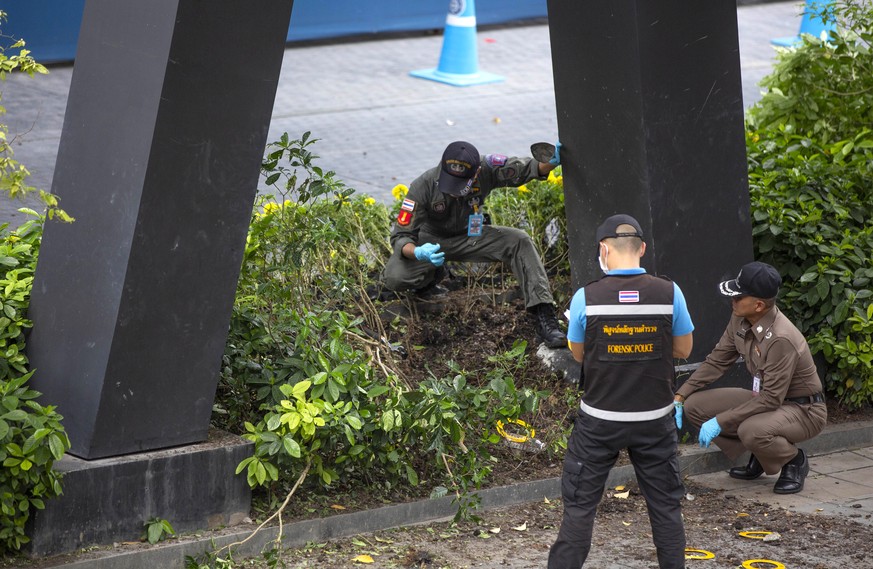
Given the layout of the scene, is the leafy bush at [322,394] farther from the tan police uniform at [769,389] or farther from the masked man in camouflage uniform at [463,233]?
the tan police uniform at [769,389]

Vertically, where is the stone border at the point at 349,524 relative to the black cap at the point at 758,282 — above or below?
below

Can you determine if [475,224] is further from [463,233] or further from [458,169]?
[458,169]

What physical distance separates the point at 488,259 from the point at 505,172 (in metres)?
0.58

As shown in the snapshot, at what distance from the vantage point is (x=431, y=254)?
23.1ft

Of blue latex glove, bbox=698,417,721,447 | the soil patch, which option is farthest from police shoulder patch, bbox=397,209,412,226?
blue latex glove, bbox=698,417,721,447

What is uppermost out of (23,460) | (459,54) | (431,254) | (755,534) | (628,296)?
(459,54)

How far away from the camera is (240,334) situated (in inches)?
225

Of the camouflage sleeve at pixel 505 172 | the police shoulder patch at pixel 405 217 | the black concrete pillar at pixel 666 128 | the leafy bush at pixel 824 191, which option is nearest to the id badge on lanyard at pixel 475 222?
the camouflage sleeve at pixel 505 172

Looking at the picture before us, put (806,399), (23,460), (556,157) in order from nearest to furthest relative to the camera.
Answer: (23,460)
(806,399)
(556,157)

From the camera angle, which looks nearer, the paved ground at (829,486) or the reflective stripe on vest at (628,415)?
the reflective stripe on vest at (628,415)

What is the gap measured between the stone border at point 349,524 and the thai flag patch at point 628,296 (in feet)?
4.95

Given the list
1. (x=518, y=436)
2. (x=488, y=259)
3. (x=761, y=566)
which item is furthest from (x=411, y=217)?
(x=761, y=566)

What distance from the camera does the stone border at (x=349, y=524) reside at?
4.70 meters

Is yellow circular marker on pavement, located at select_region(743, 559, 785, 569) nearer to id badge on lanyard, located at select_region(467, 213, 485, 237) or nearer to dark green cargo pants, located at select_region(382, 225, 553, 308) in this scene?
dark green cargo pants, located at select_region(382, 225, 553, 308)
